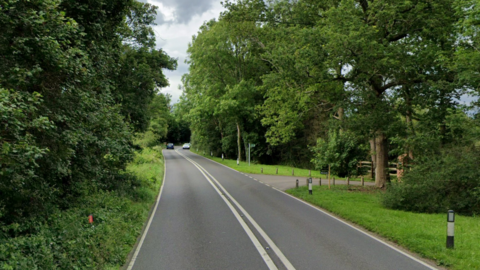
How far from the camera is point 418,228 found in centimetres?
871

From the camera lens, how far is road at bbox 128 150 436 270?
6352 millimetres

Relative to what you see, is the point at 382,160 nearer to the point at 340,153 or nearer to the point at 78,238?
the point at 340,153

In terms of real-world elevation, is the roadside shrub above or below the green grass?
above

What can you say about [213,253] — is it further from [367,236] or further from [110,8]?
[110,8]

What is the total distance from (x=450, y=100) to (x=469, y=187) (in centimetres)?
402

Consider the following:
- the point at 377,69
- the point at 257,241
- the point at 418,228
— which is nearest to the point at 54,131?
the point at 257,241

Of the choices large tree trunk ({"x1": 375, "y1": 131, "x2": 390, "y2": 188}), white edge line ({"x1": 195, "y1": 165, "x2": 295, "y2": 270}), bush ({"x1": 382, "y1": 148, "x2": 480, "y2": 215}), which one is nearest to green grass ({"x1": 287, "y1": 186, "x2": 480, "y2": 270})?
bush ({"x1": 382, "y1": 148, "x2": 480, "y2": 215})

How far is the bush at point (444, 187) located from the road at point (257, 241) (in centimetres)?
345

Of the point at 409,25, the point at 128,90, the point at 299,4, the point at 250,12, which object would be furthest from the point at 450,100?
the point at 128,90

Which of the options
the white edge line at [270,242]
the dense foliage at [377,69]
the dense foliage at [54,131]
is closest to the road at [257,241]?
the white edge line at [270,242]

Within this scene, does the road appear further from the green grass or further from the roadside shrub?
the roadside shrub

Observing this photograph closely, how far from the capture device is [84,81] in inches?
289

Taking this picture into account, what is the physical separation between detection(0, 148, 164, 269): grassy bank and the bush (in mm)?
9688

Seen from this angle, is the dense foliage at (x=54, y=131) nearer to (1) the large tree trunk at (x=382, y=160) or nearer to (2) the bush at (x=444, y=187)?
(2) the bush at (x=444, y=187)
